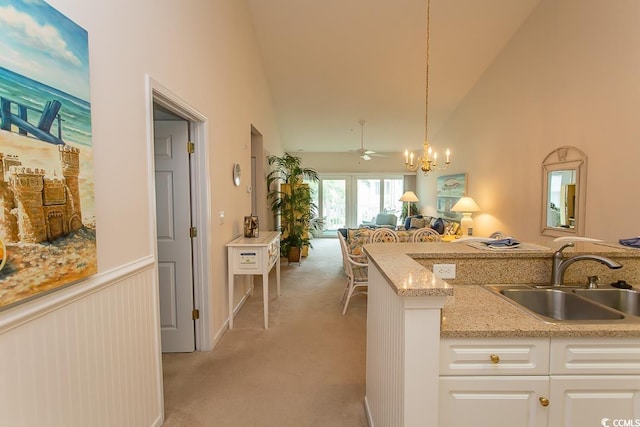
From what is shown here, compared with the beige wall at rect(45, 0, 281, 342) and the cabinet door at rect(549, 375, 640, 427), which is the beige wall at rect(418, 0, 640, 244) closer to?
the cabinet door at rect(549, 375, 640, 427)

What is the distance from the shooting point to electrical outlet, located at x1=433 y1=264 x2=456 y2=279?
1801 millimetres

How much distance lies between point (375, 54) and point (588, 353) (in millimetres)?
4924

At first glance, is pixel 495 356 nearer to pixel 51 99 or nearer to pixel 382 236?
pixel 51 99

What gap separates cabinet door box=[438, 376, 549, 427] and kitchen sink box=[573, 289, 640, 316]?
727 mm

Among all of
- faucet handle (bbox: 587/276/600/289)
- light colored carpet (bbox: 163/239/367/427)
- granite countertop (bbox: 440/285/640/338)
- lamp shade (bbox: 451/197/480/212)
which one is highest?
lamp shade (bbox: 451/197/480/212)

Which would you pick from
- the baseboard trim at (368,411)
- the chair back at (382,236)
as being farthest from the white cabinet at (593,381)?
the chair back at (382,236)

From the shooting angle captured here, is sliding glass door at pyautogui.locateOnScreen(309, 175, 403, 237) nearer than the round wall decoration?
No

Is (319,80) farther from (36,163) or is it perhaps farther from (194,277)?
(36,163)

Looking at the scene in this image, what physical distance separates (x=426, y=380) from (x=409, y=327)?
0.68 feet

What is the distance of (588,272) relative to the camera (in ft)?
5.95

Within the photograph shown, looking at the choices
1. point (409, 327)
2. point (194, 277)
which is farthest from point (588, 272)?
point (194, 277)

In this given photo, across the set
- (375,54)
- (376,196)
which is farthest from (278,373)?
(376,196)

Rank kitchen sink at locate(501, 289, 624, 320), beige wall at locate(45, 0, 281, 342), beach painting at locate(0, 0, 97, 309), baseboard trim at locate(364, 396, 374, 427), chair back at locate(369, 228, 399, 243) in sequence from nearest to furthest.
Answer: beach painting at locate(0, 0, 97, 309), beige wall at locate(45, 0, 281, 342), kitchen sink at locate(501, 289, 624, 320), baseboard trim at locate(364, 396, 374, 427), chair back at locate(369, 228, 399, 243)

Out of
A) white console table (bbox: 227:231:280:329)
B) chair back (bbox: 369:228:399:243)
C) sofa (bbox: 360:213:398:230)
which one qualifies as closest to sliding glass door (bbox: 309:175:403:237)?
sofa (bbox: 360:213:398:230)
